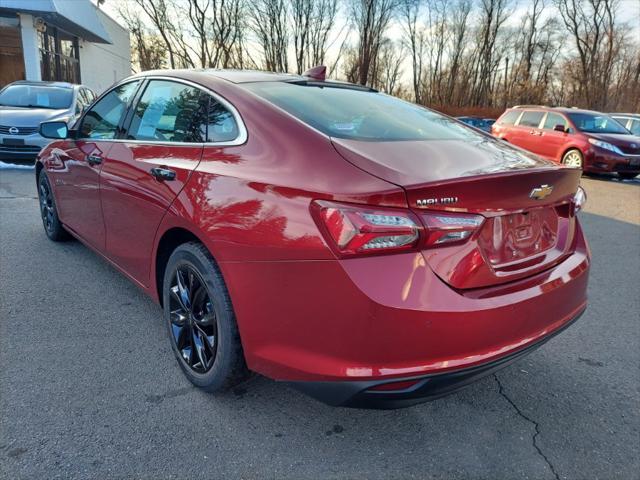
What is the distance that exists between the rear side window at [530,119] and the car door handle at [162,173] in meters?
12.9

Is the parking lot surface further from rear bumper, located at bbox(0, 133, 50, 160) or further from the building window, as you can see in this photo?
the building window

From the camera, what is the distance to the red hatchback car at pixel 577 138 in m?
11.5

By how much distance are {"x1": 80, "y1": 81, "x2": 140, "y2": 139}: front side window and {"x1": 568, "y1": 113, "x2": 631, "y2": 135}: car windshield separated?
11882 millimetres

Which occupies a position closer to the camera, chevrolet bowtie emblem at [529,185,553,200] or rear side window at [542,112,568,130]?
chevrolet bowtie emblem at [529,185,553,200]

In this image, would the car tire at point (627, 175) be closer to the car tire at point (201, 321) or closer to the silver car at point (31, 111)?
the silver car at point (31, 111)

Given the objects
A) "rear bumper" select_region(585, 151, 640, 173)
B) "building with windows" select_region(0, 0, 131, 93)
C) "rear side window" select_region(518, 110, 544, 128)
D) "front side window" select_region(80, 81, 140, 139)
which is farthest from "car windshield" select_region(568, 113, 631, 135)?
"building with windows" select_region(0, 0, 131, 93)

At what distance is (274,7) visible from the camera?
36781mm

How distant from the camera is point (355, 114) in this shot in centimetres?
252

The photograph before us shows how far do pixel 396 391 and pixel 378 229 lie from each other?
23.7 inches

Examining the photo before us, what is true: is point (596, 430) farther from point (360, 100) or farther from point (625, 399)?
point (360, 100)

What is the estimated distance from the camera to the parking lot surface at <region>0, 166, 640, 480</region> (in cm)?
203

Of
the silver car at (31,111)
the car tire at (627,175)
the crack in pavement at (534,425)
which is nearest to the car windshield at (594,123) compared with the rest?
the car tire at (627,175)

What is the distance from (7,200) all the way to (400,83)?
47.8 metres

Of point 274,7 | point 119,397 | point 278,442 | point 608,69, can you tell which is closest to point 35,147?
point 119,397
